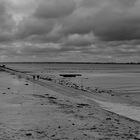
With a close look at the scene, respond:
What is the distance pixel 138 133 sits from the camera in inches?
396

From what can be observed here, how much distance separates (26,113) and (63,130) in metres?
4.18

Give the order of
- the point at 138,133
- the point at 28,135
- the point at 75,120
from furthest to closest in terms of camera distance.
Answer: the point at 75,120 < the point at 138,133 < the point at 28,135

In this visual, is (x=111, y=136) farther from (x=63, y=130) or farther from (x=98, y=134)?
(x=63, y=130)

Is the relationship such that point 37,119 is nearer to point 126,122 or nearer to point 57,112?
point 57,112

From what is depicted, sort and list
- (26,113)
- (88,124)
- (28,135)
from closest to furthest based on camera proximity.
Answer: (28,135) → (88,124) → (26,113)

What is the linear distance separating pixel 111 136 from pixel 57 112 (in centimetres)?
545

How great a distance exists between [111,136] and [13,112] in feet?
21.6

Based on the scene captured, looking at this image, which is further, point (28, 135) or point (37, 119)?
point (37, 119)

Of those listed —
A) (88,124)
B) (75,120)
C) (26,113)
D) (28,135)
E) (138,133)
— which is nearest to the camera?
(28,135)

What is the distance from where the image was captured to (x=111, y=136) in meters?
9.53

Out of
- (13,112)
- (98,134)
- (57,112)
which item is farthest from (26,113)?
(98,134)

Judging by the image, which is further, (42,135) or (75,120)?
(75,120)

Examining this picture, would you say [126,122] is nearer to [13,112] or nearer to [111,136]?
[111,136]

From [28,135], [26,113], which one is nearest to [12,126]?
[28,135]
